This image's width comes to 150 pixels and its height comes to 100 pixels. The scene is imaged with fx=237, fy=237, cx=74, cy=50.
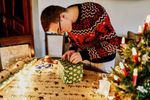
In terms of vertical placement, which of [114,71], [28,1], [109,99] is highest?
[28,1]

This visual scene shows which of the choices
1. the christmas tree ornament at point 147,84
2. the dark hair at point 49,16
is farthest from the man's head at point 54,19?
the christmas tree ornament at point 147,84

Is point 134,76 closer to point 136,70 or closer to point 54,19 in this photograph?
point 136,70

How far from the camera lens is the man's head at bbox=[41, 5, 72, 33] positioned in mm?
1696

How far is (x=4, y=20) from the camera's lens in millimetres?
4539

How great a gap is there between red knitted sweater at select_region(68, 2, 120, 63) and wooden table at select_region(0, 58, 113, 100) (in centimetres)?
22

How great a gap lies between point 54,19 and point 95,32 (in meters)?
0.43

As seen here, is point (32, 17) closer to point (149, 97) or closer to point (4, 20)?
point (4, 20)

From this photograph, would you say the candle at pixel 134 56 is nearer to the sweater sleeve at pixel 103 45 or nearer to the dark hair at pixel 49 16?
the sweater sleeve at pixel 103 45

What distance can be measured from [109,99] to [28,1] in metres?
2.34

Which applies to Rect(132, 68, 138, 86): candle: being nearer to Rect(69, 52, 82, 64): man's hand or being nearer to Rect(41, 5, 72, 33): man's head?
Rect(69, 52, 82, 64): man's hand

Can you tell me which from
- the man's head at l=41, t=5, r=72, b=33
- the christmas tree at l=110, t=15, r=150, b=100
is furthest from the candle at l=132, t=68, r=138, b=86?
the man's head at l=41, t=5, r=72, b=33

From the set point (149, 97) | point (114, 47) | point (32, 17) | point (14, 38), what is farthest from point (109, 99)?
point (32, 17)

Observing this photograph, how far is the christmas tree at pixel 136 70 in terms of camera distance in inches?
56.9

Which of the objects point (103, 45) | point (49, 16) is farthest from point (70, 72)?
point (49, 16)
